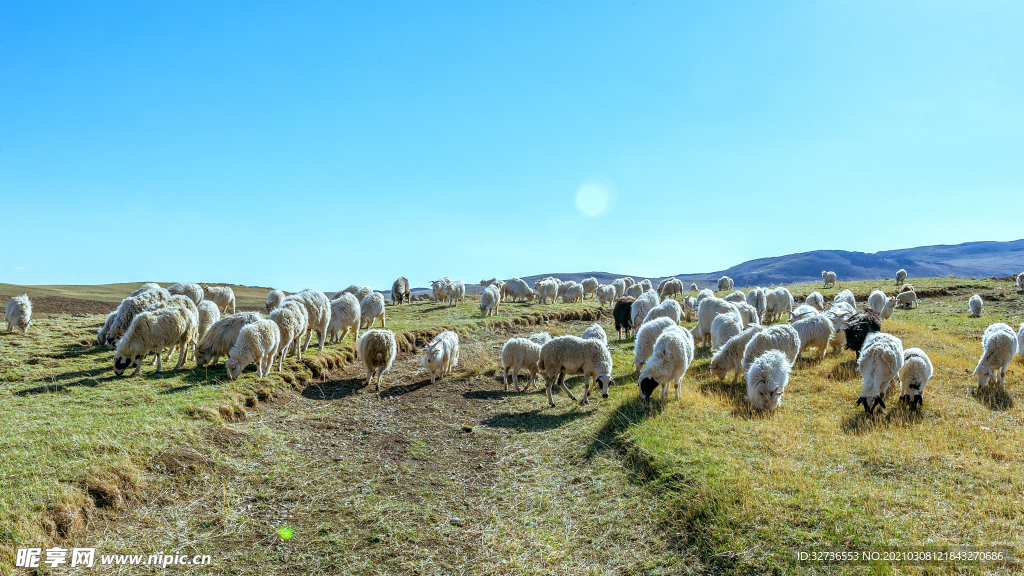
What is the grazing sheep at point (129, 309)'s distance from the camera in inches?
523

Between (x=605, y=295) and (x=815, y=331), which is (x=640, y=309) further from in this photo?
(x=605, y=295)

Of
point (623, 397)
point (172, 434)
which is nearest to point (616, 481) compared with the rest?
point (623, 397)

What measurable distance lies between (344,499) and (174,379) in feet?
22.4

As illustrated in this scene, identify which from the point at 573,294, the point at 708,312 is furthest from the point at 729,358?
the point at 573,294

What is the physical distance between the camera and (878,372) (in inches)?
393

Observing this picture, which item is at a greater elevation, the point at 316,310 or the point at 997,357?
the point at 316,310

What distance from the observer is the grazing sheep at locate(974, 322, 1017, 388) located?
36.3 feet

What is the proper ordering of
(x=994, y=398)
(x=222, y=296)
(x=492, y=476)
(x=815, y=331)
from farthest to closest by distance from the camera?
(x=222, y=296), (x=815, y=331), (x=994, y=398), (x=492, y=476)

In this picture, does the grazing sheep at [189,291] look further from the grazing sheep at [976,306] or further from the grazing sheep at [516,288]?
the grazing sheep at [976,306]

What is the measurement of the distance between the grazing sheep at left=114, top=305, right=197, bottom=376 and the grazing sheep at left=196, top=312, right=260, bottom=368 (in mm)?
465

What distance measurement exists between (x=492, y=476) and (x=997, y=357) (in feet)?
40.8

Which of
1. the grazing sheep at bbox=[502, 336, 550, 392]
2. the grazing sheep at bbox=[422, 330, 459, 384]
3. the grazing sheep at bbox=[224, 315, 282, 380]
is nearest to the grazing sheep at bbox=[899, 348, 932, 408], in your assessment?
the grazing sheep at bbox=[502, 336, 550, 392]

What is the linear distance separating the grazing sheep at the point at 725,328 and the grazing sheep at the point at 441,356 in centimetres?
863

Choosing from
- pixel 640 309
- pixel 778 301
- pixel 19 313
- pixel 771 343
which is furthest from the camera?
pixel 778 301
